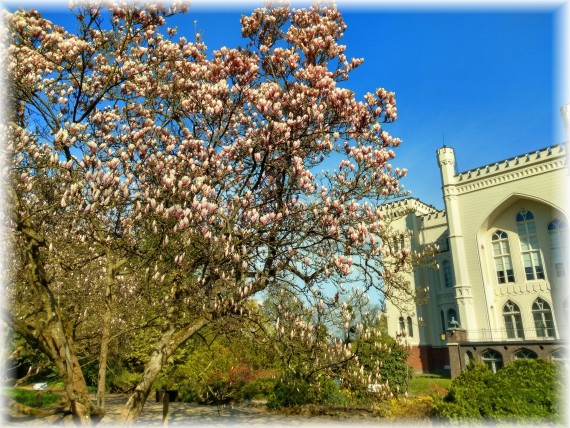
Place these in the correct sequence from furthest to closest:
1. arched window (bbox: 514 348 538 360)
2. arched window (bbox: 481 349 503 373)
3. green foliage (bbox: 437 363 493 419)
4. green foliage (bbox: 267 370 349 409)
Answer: arched window (bbox: 481 349 503 373), arched window (bbox: 514 348 538 360), green foliage (bbox: 267 370 349 409), green foliage (bbox: 437 363 493 419)

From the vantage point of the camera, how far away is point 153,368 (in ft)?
24.8

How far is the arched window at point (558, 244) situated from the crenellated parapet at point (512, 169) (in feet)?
15.6

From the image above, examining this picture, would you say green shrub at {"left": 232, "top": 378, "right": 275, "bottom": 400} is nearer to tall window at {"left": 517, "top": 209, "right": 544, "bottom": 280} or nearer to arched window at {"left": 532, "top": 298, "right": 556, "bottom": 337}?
arched window at {"left": 532, "top": 298, "right": 556, "bottom": 337}

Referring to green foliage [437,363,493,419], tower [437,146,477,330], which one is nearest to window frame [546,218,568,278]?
tower [437,146,477,330]

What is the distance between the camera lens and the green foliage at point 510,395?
8492 millimetres

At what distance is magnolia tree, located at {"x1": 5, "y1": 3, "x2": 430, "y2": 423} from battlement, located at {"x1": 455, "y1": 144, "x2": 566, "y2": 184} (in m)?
32.7

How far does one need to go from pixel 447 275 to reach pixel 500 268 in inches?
227

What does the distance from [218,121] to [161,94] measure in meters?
1.90

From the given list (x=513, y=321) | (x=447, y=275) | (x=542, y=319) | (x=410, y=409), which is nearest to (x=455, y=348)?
(x=513, y=321)

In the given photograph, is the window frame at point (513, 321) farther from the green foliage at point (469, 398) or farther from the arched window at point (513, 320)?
the green foliage at point (469, 398)

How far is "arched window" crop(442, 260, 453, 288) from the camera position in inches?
1617

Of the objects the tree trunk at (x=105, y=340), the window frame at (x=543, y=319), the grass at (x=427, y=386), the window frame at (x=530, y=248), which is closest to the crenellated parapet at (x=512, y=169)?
the window frame at (x=530, y=248)

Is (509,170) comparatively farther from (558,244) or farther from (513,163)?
(558,244)

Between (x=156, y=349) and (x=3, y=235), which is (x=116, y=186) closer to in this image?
(x=3, y=235)
